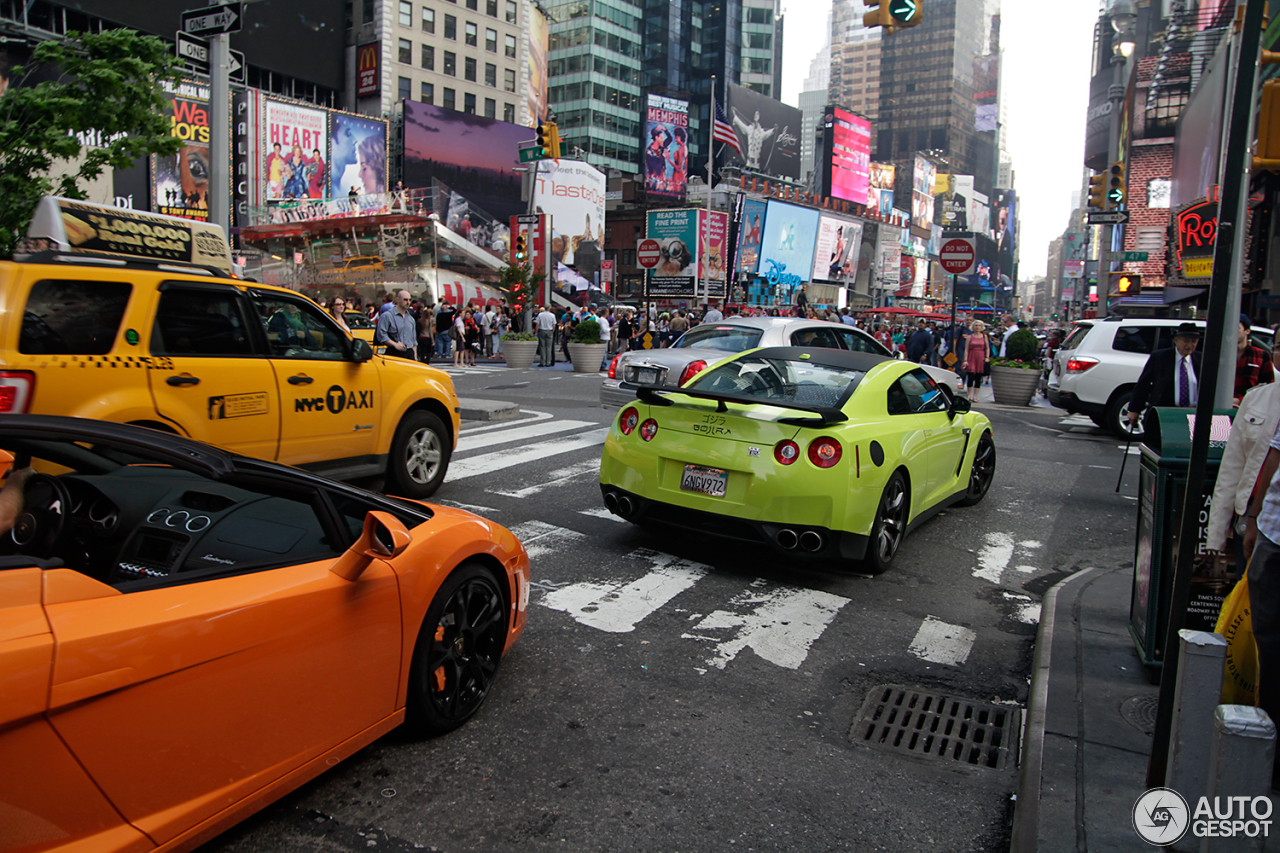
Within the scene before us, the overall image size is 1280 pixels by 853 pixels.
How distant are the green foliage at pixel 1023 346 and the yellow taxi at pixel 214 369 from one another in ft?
45.4

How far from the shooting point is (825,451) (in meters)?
5.64

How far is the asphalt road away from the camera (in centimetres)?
312

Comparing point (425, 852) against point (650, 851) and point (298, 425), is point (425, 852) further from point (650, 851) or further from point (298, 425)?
Result: point (298, 425)

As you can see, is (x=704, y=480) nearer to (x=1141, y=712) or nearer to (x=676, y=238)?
(x=1141, y=712)

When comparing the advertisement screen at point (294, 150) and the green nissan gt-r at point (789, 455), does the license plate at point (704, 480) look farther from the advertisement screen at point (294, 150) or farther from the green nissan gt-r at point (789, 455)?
the advertisement screen at point (294, 150)

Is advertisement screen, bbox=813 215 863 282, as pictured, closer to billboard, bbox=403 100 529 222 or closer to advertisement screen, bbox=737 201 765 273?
advertisement screen, bbox=737 201 765 273

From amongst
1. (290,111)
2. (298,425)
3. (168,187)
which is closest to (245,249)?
(168,187)

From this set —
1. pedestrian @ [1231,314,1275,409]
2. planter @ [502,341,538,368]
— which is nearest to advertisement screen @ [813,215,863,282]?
planter @ [502,341,538,368]

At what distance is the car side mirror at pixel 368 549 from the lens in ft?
9.93

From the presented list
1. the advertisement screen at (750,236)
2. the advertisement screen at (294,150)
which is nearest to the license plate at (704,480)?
the advertisement screen at (294,150)

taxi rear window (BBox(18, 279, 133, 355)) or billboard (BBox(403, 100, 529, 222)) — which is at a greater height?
billboard (BBox(403, 100, 529, 222))

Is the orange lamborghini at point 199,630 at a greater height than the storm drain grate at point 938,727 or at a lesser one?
greater

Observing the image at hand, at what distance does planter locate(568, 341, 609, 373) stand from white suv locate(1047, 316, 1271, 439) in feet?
38.8

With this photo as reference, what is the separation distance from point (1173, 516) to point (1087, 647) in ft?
3.06
